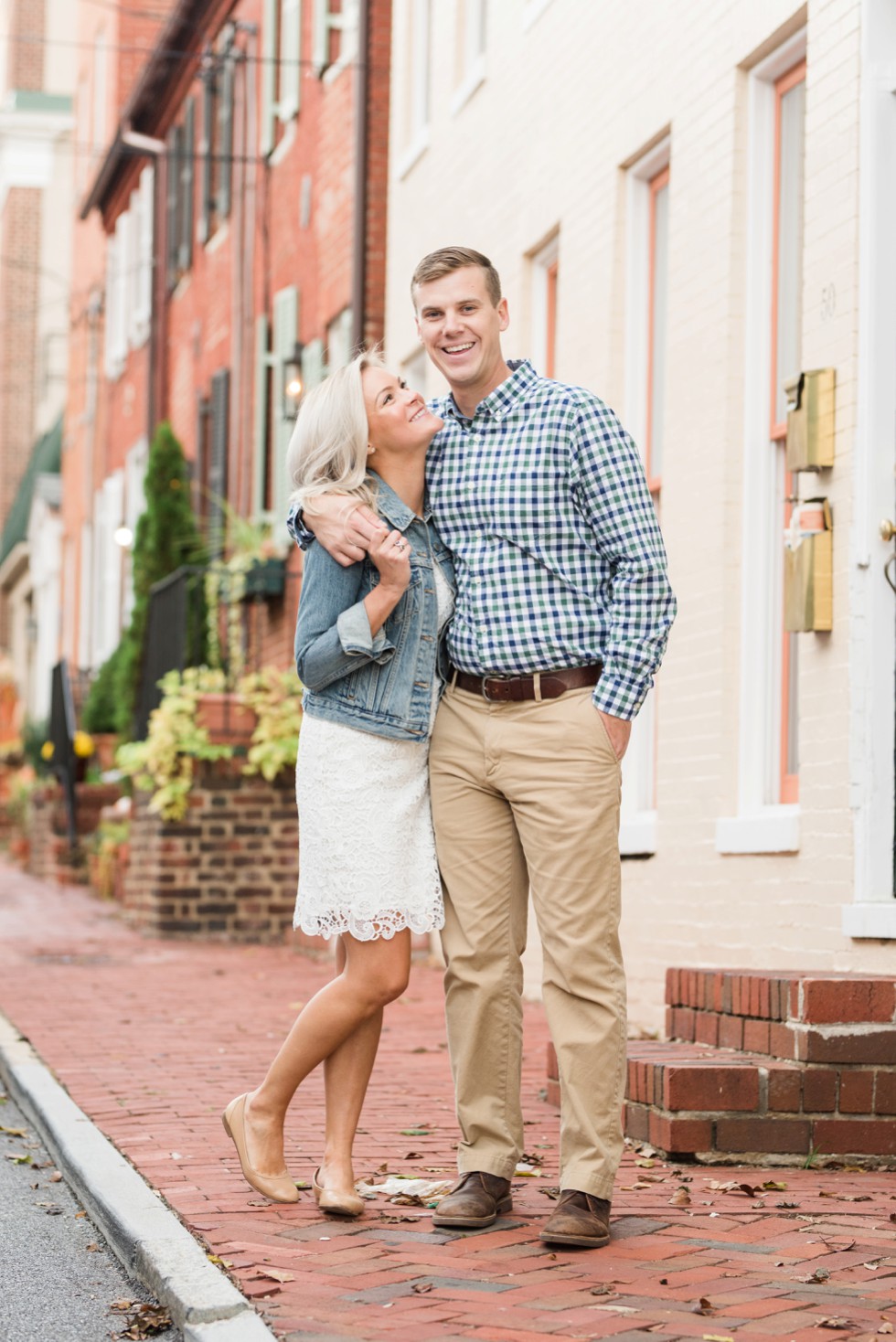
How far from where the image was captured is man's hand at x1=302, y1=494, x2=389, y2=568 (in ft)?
15.4

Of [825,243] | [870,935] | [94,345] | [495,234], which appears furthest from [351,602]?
Result: [94,345]

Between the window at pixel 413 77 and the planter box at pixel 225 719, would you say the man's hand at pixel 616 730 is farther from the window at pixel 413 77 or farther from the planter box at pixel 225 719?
the window at pixel 413 77

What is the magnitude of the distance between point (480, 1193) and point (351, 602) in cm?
139

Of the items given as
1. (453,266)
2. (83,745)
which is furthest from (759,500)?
(83,745)

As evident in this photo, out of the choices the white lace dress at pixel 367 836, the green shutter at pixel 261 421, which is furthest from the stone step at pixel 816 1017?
the green shutter at pixel 261 421

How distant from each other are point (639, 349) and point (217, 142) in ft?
42.6

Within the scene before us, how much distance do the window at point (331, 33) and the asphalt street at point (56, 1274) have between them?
37.6 ft

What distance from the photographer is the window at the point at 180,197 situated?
23031 mm

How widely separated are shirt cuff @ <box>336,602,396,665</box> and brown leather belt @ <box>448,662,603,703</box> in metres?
0.28

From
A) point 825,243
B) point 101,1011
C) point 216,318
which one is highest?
point 216,318

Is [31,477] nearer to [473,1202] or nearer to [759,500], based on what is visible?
[759,500]

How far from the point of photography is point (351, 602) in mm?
4797

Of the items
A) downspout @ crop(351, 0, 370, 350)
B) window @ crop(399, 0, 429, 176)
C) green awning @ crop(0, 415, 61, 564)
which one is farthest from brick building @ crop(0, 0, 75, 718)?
window @ crop(399, 0, 429, 176)

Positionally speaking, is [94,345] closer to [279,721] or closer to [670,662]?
[279,721]
